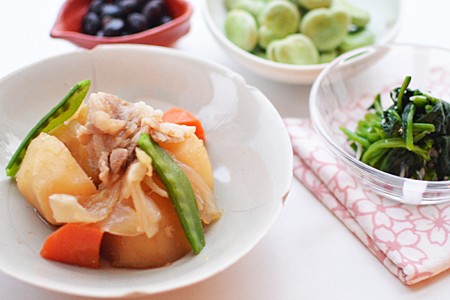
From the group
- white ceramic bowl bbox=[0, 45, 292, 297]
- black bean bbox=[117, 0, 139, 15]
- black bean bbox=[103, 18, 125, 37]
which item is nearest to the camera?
white ceramic bowl bbox=[0, 45, 292, 297]

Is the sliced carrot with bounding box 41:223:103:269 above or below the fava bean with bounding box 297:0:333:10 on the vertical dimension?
below

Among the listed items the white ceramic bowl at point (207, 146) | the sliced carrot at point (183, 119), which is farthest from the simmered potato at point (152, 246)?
the sliced carrot at point (183, 119)

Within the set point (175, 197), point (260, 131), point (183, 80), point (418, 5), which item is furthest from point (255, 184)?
point (418, 5)

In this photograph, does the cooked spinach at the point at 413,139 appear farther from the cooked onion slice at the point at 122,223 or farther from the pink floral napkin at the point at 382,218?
the cooked onion slice at the point at 122,223

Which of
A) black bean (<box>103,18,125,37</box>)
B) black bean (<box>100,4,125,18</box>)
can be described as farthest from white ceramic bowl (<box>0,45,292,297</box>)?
black bean (<box>100,4,125,18</box>)

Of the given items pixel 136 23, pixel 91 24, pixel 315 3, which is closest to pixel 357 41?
pixel 315 3

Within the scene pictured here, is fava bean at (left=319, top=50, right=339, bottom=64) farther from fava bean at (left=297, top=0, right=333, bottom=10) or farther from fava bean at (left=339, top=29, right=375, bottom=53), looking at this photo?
fava bean at (left=297, top=0, right=333, bottom=10)

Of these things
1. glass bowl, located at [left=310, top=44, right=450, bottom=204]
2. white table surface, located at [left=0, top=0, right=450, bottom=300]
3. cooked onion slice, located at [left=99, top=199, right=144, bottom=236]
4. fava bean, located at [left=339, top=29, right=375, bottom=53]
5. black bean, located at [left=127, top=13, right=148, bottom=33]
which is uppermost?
black bean, located at [left=127, top=13, right=148, bottom=33]
